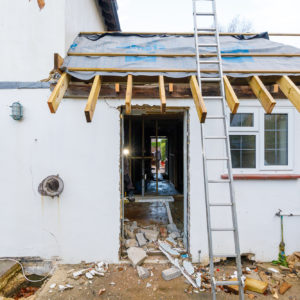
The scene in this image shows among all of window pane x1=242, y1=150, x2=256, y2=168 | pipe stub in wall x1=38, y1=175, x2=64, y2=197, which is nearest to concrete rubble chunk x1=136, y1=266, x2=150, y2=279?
pipe stub in wall x1=38, y1=175, x2=64, y2=197

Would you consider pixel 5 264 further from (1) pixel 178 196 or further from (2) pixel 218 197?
(1) pixel 178 196

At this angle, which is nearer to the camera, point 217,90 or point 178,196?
point 217,90

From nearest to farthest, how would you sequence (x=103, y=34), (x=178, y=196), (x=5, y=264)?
(x=5, y=264) → (x=103, y=34) → (x=178, y=196)

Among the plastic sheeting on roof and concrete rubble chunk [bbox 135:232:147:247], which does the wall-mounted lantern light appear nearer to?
the plastic sheeting on roof

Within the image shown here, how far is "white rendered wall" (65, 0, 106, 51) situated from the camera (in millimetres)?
3697

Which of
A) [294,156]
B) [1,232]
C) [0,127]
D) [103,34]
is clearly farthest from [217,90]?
[1,232]

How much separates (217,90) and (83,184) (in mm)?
3029

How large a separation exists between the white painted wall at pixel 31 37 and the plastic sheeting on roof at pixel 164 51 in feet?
1.19

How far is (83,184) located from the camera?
361 centimetres

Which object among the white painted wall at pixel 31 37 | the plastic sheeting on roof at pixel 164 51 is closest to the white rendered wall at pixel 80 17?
the white painted wall at pixel 31 37

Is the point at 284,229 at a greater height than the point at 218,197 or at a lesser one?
lesser

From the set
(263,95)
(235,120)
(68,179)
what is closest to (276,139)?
(235,120)

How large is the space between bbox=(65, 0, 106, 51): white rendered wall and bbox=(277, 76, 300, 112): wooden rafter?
371 cm

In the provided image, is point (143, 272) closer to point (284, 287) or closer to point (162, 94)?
point (284, 287)
